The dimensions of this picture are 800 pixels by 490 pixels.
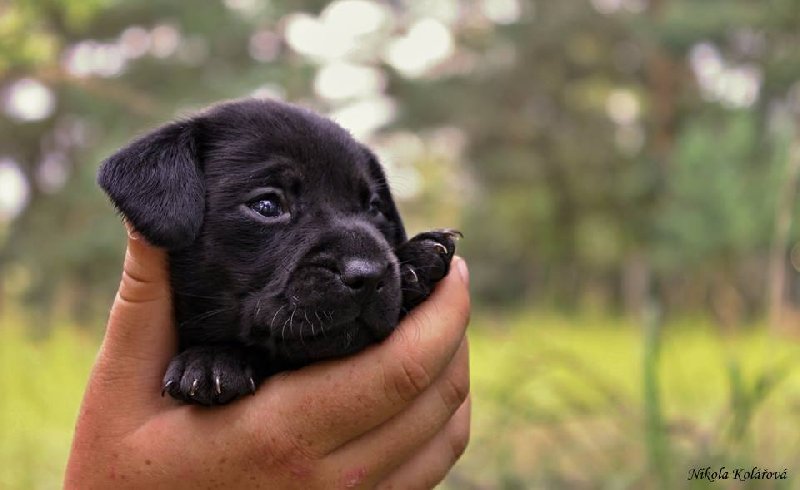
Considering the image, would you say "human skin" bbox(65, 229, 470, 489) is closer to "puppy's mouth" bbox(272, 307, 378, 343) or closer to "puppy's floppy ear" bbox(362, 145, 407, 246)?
"puppy's mouth" bbox(272, 307, 378, 343)

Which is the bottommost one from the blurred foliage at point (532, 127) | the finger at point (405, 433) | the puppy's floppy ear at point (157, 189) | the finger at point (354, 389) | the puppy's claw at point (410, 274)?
the blurred foliage at point (532, 127)

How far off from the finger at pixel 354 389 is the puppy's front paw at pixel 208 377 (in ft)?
0.25

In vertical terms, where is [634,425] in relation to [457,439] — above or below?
below

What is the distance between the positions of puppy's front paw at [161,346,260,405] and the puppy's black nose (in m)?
0.43

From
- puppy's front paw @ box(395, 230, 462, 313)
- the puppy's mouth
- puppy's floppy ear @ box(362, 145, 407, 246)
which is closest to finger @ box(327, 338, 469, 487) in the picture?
puppy's front paw @ box(395, 230, 462, 313)

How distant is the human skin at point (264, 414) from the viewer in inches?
89.6

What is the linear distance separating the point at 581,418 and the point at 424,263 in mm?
2938

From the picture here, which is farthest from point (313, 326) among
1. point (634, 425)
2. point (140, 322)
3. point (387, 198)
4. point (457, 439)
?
point (634, 425)

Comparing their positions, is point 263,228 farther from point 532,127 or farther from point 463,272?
point 532,127

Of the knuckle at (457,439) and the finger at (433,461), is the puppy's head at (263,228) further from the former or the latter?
the knuckle at (457,439)

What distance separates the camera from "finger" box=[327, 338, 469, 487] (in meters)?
2.36

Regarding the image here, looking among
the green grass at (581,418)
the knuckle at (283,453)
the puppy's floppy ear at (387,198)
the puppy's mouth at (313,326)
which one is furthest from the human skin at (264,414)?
the green grass at (581,418)

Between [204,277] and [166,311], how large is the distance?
16 centimetres

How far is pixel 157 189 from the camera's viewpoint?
2.33 metres
